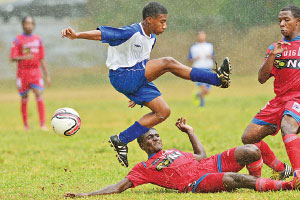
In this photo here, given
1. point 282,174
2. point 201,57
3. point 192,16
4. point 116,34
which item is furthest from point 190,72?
point 201,57

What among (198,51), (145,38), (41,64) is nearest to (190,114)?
(198,51)

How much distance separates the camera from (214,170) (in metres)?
5.99

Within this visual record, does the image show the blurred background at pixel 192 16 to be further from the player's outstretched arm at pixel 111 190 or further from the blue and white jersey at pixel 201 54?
the blue and white jersey at pixel 201 54

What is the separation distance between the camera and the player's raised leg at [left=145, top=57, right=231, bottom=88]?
6082 millimetres

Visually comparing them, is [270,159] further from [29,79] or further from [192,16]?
[29,79]

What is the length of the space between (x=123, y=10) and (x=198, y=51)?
8.03 meters

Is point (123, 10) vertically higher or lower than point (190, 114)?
higher

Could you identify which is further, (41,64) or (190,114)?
(190,114)

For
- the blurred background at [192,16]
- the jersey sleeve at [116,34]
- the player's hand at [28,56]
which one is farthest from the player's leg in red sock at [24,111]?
the jersey sleeve at [116,34]

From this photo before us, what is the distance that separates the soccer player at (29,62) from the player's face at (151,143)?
269 inches

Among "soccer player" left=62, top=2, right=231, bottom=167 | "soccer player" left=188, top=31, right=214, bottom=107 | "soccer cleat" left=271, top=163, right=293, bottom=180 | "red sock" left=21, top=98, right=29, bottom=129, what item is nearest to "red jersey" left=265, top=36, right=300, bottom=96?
"soccer cleat" left=271, top=163, right=293, bottom=180

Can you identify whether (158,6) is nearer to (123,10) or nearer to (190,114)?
(123,10)

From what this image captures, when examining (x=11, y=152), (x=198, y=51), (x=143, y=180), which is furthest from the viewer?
(x=198, y=51)

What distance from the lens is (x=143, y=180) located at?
19.4 feet
